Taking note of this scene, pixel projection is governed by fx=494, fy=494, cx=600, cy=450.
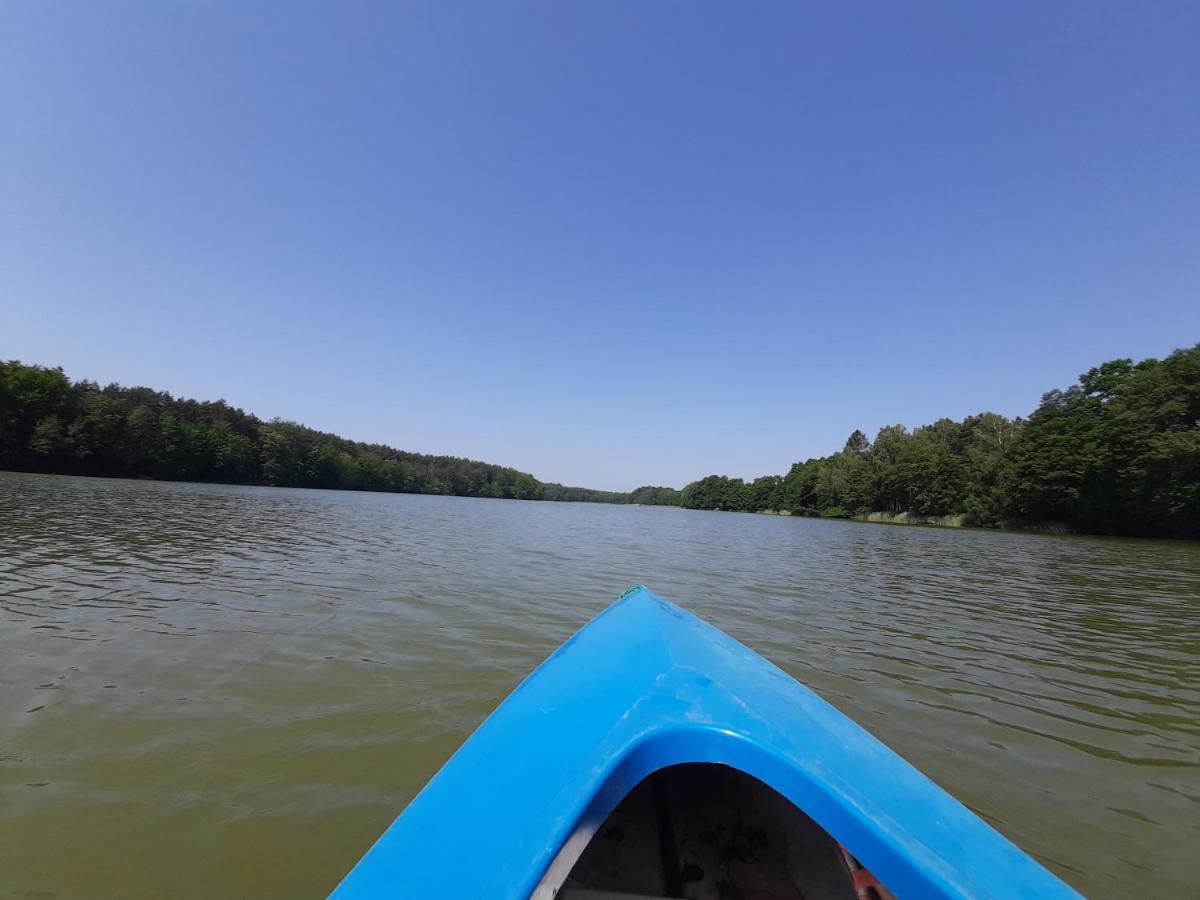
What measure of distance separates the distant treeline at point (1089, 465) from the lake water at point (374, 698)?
38.4 m

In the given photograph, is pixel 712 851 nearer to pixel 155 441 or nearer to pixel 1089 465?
pixel 1089 465

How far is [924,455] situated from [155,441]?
309 ft

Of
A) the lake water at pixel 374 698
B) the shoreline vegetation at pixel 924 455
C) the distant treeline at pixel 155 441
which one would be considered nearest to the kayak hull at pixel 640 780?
the lake water at pixel 374 698

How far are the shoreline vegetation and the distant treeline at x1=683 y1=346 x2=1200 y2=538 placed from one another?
11 cm

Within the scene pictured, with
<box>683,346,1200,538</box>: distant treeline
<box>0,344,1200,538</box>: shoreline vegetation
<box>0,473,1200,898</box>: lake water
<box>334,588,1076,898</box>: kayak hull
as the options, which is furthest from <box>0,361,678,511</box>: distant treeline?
<box>683,346,1200,538</box>: distant treeline

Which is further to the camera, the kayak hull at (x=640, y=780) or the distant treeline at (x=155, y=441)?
the distant treeline at (x=155, y=441)

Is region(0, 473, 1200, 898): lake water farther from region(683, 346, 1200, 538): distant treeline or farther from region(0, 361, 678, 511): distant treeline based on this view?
region(0, 361, 678, 511): distant treeline

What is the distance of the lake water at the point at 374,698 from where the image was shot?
7.80 ft

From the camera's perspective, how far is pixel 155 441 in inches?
2299

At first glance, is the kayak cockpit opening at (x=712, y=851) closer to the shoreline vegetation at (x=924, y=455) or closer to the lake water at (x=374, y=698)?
the lake water at (x=374, y=698)

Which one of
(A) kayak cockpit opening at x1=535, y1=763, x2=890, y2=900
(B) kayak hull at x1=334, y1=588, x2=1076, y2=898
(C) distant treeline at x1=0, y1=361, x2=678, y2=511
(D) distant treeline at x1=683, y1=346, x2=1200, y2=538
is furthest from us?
(C) distant treeline at x1=0, y1=361, x2=678, y2=511

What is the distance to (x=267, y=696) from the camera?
3.83m

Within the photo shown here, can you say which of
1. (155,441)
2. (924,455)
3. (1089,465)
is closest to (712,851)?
(1089,465)

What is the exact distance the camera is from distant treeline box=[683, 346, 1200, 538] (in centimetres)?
3566
